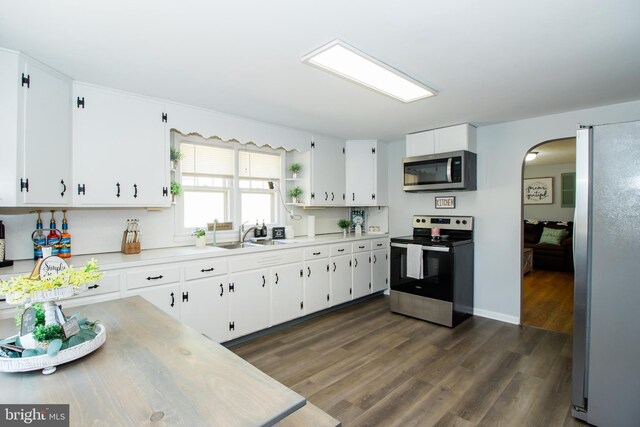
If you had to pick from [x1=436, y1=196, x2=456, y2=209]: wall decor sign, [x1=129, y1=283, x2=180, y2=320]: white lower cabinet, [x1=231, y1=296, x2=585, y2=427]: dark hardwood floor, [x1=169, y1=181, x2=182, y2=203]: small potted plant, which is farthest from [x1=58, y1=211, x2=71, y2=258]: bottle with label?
[x1=436, y1=196, x2=456, y2=209]: wall decor sign

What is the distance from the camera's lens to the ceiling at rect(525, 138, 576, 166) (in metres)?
5.22

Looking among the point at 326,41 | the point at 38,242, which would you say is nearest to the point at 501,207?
the point at 326,41

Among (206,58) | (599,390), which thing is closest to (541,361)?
(599,390)

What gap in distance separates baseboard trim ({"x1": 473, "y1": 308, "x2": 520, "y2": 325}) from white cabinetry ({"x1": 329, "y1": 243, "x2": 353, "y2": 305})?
158 centimetres

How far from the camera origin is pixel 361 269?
438 centimetres

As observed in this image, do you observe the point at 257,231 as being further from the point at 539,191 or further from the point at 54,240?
the point at 539,191

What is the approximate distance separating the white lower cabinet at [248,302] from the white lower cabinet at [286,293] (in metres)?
0.09

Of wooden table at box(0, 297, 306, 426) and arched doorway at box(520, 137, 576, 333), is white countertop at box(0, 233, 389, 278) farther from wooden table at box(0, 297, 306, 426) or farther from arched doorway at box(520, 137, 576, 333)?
arched doorway at box(520, 137, 576, 333)

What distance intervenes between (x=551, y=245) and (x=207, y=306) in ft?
21.9

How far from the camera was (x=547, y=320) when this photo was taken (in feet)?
12.4

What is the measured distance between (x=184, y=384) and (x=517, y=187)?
387 centimetres

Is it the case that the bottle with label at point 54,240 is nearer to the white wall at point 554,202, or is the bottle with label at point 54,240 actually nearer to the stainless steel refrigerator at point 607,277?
the stainless steel refrigerator at point 607,277

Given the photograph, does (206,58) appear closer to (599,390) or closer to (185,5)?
(185,5)

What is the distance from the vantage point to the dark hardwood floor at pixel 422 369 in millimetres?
2135
